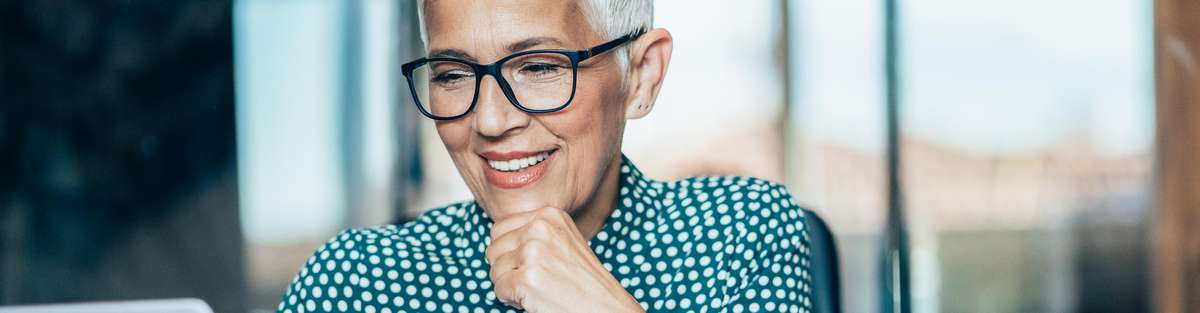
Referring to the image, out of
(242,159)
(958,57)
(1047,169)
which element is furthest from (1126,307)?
(242,159)

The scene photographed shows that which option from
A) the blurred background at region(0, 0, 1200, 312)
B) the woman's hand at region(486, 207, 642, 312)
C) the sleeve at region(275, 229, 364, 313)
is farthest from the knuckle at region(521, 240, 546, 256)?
the blurred background at region(0, 0, 1200, 312)

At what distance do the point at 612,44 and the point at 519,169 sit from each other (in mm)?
114

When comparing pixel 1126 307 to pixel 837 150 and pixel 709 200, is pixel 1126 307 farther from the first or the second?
pixel 709 200

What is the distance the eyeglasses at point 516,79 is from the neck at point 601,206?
0.11 m

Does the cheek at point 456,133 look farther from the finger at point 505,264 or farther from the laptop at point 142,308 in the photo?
the laptop at point 142,308

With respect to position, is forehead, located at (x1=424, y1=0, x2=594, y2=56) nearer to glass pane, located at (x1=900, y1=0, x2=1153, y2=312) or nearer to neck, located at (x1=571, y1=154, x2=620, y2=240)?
neck, located at (x1=571, y1=154, x2=620, y2=240)

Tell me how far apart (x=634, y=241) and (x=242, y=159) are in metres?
2.08

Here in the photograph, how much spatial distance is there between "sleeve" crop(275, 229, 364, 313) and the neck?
0.18 meters

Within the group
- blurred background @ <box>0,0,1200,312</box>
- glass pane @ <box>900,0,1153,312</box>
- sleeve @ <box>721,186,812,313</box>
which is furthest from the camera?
glass pane @ <box>900,0,1153,312</box>

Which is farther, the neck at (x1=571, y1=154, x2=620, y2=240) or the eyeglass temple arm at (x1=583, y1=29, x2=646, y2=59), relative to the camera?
the neck at (x1=571, y1=154, x2=620, y2=240)

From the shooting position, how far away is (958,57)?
3471mm

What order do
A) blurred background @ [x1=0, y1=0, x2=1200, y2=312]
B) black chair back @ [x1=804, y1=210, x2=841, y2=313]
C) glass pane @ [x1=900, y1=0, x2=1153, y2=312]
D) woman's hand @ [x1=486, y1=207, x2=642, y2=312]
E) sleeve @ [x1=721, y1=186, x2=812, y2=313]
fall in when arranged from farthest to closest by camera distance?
glass pane @ [x1=900, y1=0, x2=1153, y2=312], blurred background @ [x1=0, y1=0, x2=1200, y2=312], black chair back @ [x1=804, y1=210, x2=841, y2=313], sleeve @ [x1=721, y1=186, x2=812, y2=313], woman's hand @ [x1=486, y1=207, x2=642, y2=312]

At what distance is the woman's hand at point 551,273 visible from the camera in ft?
2.35

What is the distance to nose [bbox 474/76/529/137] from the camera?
0.74 metres
